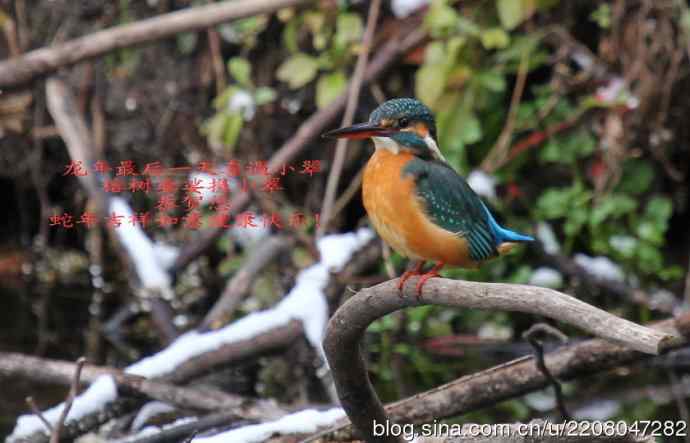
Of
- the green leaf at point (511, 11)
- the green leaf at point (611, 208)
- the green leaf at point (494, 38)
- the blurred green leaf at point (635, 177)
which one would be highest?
the green leaf at point (511, 11)

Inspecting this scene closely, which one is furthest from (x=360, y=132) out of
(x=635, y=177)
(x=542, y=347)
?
(x=635, y=177)

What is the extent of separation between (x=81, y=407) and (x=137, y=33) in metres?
1.96

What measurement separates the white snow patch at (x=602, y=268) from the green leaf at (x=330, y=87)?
1.30m

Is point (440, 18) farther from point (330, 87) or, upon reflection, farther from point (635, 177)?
point (635, 177)

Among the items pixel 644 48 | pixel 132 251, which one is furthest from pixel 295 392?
pixel 644 48

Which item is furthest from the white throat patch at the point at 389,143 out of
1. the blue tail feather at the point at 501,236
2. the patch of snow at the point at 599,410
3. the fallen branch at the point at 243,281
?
the fallen branch at the point at 243,281

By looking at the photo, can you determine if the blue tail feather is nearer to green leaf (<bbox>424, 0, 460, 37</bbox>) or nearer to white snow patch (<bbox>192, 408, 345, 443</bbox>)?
white snow patch (<bbox>192, 408, 345, 443</bbox>)

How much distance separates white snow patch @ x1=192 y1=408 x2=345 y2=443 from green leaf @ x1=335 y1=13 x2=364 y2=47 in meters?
2.32

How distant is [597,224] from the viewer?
188 inches

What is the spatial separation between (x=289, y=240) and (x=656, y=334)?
10.4ft

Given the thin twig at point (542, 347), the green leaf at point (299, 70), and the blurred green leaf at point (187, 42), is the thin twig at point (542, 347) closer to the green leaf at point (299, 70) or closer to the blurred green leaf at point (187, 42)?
the green leaf at point (299, 70)

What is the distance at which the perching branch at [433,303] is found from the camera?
5.11 ft

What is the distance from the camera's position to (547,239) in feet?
16.1

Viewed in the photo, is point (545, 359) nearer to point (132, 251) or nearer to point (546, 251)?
point (546, 251)
